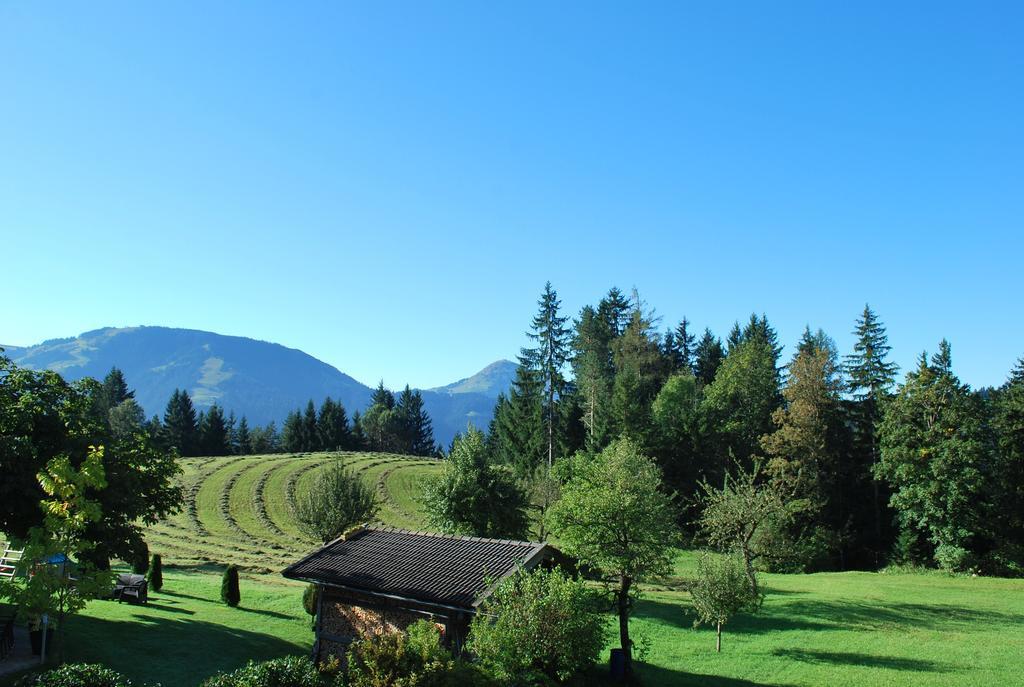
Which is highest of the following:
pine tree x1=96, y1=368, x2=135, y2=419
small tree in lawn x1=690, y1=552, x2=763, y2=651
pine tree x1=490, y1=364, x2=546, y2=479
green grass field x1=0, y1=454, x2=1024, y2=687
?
pine tree x1=96, y1=368, x2=135, y2=419

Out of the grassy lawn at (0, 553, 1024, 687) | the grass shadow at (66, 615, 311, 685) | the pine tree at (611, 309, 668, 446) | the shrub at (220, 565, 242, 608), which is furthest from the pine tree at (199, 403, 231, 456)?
the grass shadow at (66, 615, 311, 685)

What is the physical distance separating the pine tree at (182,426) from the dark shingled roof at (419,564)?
102124 mm

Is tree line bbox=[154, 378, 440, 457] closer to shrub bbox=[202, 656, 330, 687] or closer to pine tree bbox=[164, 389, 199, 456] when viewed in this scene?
pine tree bbox=[164, 389, 199, 456]

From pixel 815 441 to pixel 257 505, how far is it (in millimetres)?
55800

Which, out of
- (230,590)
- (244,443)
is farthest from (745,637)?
(244,443)

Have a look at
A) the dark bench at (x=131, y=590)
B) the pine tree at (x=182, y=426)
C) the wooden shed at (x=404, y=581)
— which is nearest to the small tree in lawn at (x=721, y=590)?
the wooden shed at (x=404, y=581)

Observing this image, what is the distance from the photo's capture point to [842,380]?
210 feet

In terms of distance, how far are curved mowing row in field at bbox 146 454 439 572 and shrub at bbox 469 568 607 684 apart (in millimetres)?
20640

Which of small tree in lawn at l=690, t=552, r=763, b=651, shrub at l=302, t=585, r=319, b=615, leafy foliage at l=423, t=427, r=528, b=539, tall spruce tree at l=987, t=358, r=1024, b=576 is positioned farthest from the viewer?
tall spruce tree at l=987, t=358, r=1024, b=576

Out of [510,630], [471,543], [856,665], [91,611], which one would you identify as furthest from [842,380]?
[91,611]

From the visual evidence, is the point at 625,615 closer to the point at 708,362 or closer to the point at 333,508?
the point at 333,508

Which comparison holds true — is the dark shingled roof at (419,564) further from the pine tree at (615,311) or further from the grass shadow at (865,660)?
the pine tree at (615,311)

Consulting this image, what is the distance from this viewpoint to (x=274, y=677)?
15.3 meters

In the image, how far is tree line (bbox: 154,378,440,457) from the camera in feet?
382
